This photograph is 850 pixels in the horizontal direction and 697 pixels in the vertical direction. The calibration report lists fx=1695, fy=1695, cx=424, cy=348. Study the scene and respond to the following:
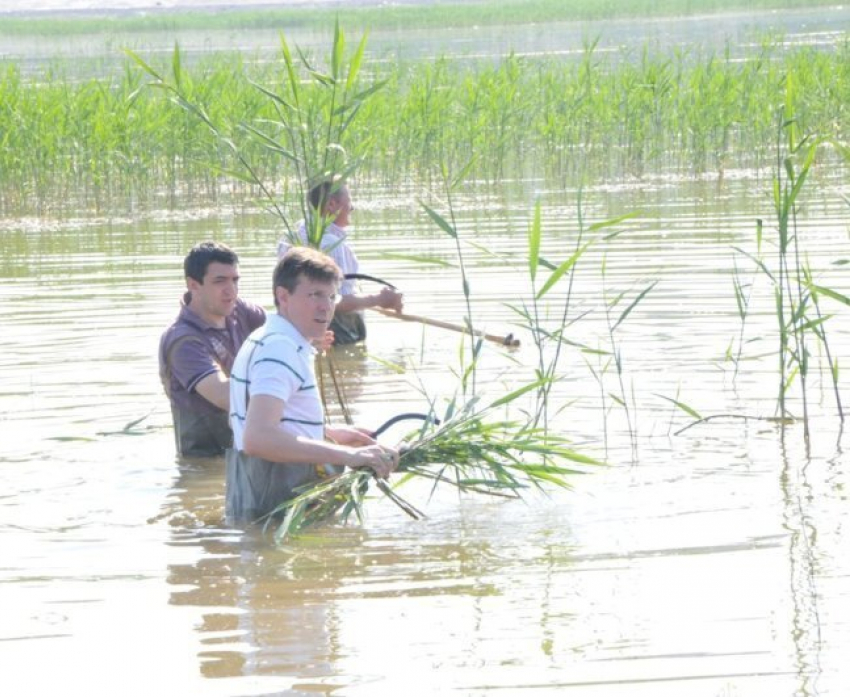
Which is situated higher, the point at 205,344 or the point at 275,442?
the point at 205,344

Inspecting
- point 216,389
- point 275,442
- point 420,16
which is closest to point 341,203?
point 216,389

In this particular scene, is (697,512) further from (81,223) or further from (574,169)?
(574,169)

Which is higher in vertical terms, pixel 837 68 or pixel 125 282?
pixel 837 68

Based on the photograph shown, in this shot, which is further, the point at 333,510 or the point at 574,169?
the point at 574,169

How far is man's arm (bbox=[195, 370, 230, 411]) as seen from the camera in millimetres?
7504

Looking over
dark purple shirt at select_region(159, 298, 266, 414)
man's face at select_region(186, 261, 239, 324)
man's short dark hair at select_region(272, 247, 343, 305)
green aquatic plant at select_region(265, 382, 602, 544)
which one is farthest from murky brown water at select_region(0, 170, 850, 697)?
man's short dark hair at select_region(272, 247, 343, 305)

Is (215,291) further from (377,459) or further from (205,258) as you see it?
(377,459)

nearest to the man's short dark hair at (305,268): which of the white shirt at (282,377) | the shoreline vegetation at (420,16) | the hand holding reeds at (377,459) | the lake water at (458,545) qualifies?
the white shirt at (282,377)

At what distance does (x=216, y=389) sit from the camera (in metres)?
7.51

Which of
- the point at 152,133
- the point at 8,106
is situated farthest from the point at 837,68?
the point at 8,106

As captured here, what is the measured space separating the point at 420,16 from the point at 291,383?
5147 cm

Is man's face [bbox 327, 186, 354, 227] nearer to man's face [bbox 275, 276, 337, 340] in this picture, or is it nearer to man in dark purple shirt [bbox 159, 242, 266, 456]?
man in dark purple shirt [bbox 159, 242, 266, 456]

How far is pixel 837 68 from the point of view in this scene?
19.5 meters

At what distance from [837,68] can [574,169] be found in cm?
325
